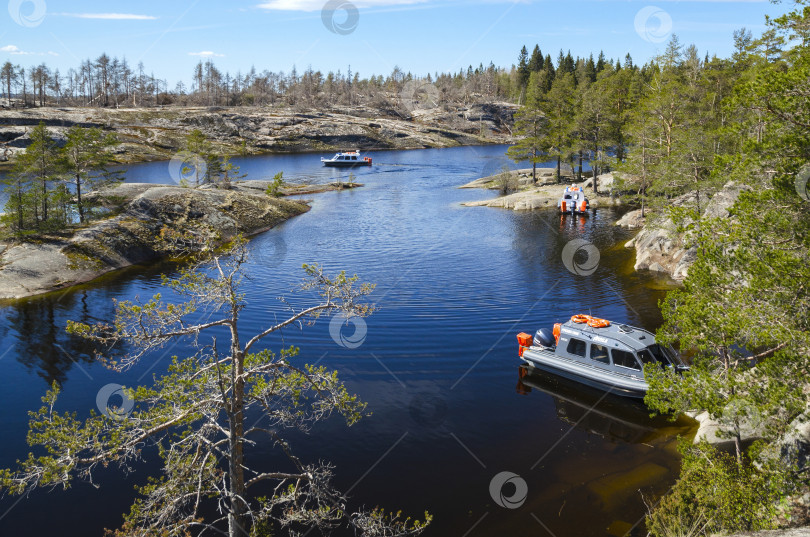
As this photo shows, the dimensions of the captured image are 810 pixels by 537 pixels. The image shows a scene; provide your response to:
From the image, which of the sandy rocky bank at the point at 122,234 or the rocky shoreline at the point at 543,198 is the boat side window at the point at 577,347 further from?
the rocky shoreline at the point at 543,198

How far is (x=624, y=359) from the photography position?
2120 cm

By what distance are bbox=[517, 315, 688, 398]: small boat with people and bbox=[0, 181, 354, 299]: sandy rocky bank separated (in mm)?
19830

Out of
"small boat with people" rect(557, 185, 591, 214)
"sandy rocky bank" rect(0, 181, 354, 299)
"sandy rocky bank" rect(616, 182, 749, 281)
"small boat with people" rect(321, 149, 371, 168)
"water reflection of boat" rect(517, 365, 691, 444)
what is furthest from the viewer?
"small boat with people" rect(321, 149, 371, 168)

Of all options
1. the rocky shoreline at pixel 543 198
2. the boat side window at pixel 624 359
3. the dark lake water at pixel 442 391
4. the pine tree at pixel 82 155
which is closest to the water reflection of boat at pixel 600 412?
the dark lake water at pixel 442 391

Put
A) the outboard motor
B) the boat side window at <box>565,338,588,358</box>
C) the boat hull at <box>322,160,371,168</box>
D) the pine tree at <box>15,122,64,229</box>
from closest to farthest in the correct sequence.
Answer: the boat side window at <box>565,338,588,358</box> → the outboard motor → the pine tree at <box>15,122,64,229</box> → the boat hull at <box>322,160,371,168</box>

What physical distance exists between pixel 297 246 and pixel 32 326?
21.9 m

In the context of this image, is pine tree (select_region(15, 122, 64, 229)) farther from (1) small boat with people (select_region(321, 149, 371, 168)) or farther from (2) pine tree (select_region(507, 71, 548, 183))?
(1) small boat with people (select_region(321, 149, 371, 168))

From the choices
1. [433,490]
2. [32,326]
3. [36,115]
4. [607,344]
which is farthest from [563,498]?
[36,115]

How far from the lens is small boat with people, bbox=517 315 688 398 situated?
20812 millimetres

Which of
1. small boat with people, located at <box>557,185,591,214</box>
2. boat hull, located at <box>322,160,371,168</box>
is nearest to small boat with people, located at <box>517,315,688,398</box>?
small boat with people, located at <box>557,185,591,214</box>

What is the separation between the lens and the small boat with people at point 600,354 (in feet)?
68.3

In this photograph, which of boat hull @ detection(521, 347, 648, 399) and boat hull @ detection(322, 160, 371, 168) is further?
boat hull @ detection(322, 160, 371, 168)

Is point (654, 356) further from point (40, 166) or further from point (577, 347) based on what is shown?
point (40, 166)

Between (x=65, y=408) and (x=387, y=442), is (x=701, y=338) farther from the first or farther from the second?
(x=65, y=408)
